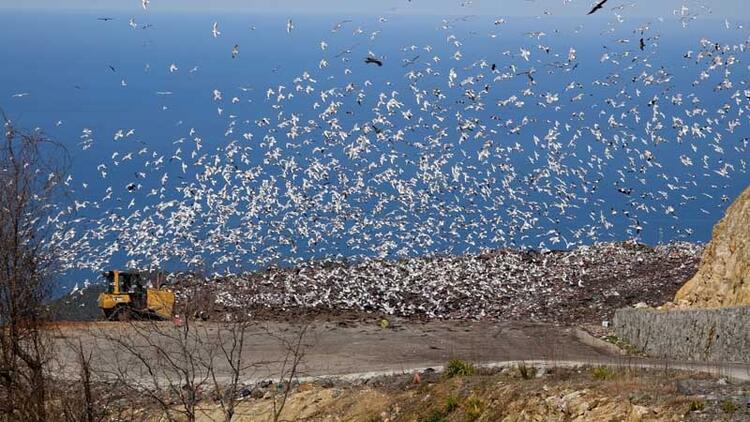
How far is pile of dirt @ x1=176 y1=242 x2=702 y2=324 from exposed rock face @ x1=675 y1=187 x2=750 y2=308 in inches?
162

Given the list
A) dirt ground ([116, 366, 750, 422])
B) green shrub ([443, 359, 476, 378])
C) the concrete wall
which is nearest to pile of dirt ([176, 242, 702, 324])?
the concrete wall

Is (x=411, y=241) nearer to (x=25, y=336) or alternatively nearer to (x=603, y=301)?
(x=603, y=301)

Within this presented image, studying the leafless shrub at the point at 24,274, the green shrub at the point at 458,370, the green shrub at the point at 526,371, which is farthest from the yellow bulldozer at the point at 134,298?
the leafless shrub at the point at 24,274

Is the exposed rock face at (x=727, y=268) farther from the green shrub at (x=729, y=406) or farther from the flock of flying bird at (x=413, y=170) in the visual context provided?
the green shrub at (x=729, y=406)

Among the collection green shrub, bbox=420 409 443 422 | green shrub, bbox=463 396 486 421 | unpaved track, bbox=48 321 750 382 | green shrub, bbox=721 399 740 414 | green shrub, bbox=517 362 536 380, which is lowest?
green shrub, bbox=420 409 443 422

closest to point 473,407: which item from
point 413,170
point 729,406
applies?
point 729,406

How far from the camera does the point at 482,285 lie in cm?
3659

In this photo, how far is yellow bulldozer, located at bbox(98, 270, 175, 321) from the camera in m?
30.1

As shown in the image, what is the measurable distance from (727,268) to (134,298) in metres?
15.1

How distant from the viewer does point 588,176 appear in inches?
3435

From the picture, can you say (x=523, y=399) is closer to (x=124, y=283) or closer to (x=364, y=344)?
(x=364, y=344)

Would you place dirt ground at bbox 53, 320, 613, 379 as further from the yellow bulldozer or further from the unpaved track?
the yellow bulldozer

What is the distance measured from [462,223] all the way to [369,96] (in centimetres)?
8160

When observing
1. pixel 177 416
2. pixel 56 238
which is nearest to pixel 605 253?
pixel 177 416
